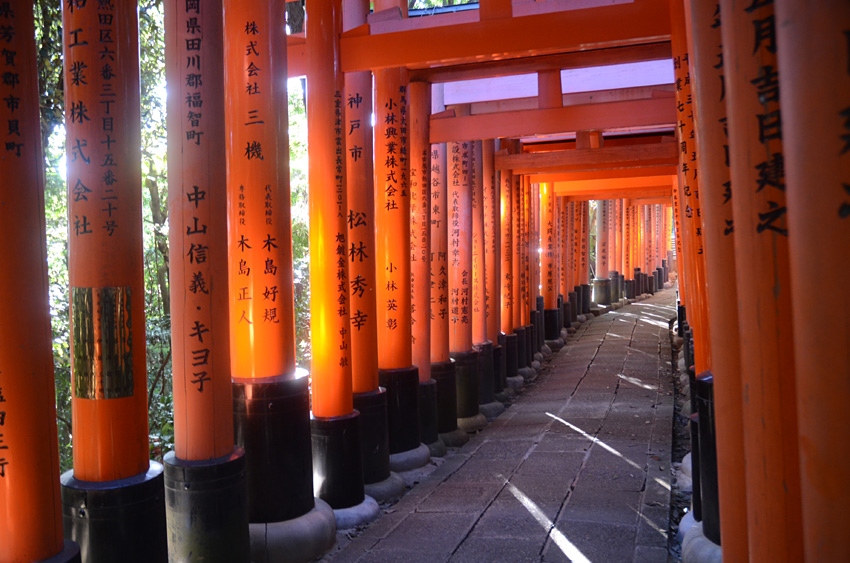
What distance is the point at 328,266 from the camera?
4.90m

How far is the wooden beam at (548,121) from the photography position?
694 cm

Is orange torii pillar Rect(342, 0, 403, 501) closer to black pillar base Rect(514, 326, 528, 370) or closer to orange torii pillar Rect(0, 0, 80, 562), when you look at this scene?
orange torii pillar Rect(0, 0, 80, 562)

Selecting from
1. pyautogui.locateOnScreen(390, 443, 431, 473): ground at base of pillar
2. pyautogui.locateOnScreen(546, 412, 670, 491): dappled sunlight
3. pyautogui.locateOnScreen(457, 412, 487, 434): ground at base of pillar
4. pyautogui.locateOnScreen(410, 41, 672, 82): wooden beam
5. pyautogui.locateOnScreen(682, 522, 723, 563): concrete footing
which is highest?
pyautogui.locateOnScreen(410, 41, 672, 82): wooden beam

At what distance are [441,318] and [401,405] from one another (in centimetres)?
147

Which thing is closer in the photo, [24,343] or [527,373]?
[24,343]

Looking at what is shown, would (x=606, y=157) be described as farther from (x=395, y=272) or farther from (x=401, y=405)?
(x=401, y=405)

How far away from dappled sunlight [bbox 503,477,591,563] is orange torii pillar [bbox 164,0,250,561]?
72.7 inches

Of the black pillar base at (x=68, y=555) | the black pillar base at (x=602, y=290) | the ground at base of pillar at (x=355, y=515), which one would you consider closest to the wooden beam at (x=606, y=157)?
the ground at base of pillar at (x=355, y=515)

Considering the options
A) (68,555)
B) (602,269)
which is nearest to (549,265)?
(602,269)

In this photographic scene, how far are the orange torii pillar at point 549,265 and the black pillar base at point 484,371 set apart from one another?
5590 mm

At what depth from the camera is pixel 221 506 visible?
11.8 ft

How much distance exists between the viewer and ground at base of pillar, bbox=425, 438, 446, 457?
6812mm

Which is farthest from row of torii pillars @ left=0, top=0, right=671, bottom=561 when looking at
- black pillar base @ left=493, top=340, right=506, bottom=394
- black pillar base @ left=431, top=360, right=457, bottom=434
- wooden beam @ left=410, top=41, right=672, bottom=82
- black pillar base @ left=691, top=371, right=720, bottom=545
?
black pillar base @ left=493, top=340, right=506, bottom=394

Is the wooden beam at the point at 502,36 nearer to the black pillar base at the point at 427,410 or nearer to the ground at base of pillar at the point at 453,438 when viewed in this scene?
the black pillar base at the point at 427,410
